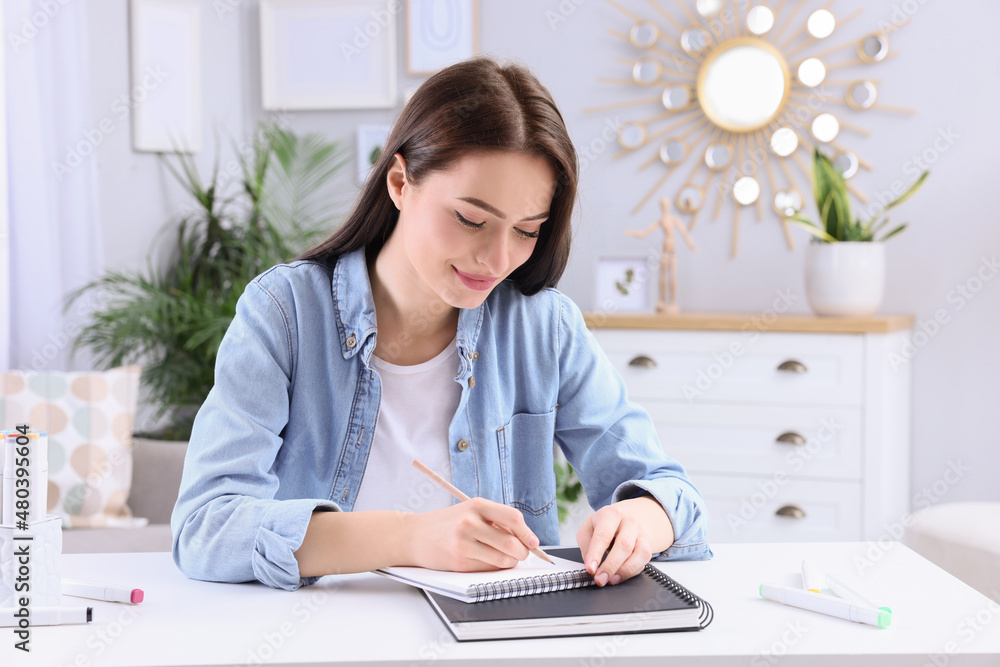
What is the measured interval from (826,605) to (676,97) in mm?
2584

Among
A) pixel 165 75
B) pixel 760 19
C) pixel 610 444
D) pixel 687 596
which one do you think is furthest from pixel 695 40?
pixel 687 596

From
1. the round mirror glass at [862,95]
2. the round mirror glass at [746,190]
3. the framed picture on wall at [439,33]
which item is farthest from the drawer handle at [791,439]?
the framed picture on wall at [439,33]

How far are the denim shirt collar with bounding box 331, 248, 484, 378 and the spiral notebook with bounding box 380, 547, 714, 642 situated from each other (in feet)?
1.45

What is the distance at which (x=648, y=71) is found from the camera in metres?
3.21

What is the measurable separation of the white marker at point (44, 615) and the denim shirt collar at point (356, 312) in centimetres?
50

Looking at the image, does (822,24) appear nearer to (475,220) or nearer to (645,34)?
(645,34)

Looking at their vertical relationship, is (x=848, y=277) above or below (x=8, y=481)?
above

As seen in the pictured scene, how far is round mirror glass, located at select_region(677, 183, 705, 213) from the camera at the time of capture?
126 inches

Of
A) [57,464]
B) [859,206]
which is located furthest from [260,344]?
[859,206]

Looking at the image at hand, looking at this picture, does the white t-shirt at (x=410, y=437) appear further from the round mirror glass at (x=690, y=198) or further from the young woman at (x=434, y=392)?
the round mirror glass at (x=690, y=198)

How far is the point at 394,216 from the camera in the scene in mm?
1335

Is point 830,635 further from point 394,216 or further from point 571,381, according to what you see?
point 394,216

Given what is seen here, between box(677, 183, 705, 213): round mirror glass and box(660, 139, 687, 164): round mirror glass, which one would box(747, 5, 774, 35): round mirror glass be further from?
box(677, 183, 705, 213): round mirror glass

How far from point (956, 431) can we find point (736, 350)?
2.99 ft
